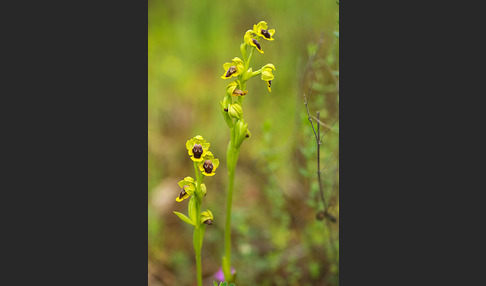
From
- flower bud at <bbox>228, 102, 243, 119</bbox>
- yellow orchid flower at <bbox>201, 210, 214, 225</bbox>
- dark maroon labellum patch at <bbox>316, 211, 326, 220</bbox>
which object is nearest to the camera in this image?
flower bud at <bbox>228, 102, 243, 119</bbox>

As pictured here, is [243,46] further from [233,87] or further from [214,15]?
[214,15]

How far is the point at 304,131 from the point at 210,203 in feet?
2.93

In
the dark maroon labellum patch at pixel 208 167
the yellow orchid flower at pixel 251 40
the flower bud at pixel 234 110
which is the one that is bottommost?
the dark maroon labellum patch at pixel 208 167

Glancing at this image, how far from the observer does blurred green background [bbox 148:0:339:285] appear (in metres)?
2.80

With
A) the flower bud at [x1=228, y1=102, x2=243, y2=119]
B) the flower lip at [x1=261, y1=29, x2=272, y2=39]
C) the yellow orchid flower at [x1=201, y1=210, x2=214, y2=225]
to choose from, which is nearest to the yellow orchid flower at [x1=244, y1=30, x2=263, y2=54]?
the flower lip at [x1=261, y1=29, x2=272, y2=39]

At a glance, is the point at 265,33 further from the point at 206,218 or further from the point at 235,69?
the point at 206,218

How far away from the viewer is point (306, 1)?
2.78 m

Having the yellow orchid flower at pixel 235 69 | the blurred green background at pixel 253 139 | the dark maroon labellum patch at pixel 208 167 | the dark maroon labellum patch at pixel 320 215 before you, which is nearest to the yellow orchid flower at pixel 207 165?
the dark maroon labellum patch at pixel 208 167

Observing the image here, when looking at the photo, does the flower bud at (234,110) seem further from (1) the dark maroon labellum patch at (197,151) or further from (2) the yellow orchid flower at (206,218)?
(2) the yellow orchid flower at (206,218)

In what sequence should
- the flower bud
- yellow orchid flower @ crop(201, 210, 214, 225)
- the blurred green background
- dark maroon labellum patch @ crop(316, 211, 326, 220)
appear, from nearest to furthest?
1. the flower bud
2. yellow orchid flower @ crop(201, 210, 214, 225)
3. dark maroon labellum patch @ crop(316, 211, 326, 220)
4. the blurred green background

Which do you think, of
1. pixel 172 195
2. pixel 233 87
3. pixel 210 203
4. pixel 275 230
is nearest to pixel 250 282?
pixel 275 230

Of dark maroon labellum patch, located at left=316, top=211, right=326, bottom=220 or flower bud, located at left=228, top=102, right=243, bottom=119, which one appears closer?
flower bud, located at left=228, top=102, right=243, bottom=119

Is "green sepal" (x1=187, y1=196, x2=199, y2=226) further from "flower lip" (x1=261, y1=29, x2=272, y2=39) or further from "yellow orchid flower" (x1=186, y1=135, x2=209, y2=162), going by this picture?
"flower lip" (x1=261, y1=29, x2=272, y2=39)

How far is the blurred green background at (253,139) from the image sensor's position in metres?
2.80
